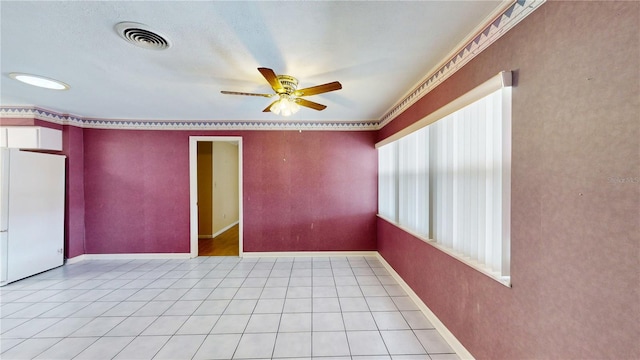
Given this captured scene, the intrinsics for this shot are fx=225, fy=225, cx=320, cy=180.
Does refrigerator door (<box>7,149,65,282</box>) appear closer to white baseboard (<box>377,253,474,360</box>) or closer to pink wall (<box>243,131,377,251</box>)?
pink wall (<box>243,131,377,251</box>)

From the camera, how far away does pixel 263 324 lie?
2.18 m

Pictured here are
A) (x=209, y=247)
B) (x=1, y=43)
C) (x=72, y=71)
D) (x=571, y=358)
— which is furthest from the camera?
(x=209, y=247)

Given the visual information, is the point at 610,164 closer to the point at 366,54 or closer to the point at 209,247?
the point at 366,54

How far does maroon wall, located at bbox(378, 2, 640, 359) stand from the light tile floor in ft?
3.09

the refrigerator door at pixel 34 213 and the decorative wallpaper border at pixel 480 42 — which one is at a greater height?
the decorative wallpaper border at pixel 480 42

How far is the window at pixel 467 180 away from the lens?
1.42 metres

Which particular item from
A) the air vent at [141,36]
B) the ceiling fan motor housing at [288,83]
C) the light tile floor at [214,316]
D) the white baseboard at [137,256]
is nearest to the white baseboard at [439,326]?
the light tile floor at [214,316]

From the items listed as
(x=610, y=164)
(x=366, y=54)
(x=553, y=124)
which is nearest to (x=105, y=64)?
(x=366, y=54)

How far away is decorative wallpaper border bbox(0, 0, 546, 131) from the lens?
1348 millimetres

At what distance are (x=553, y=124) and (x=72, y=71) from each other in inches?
148

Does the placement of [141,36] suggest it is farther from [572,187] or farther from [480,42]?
[572,187]

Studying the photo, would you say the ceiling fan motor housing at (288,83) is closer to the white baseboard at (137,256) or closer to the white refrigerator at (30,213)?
the white baseboard at (137,256)

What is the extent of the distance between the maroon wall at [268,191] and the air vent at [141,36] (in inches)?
92.1

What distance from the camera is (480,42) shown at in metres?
1.55
